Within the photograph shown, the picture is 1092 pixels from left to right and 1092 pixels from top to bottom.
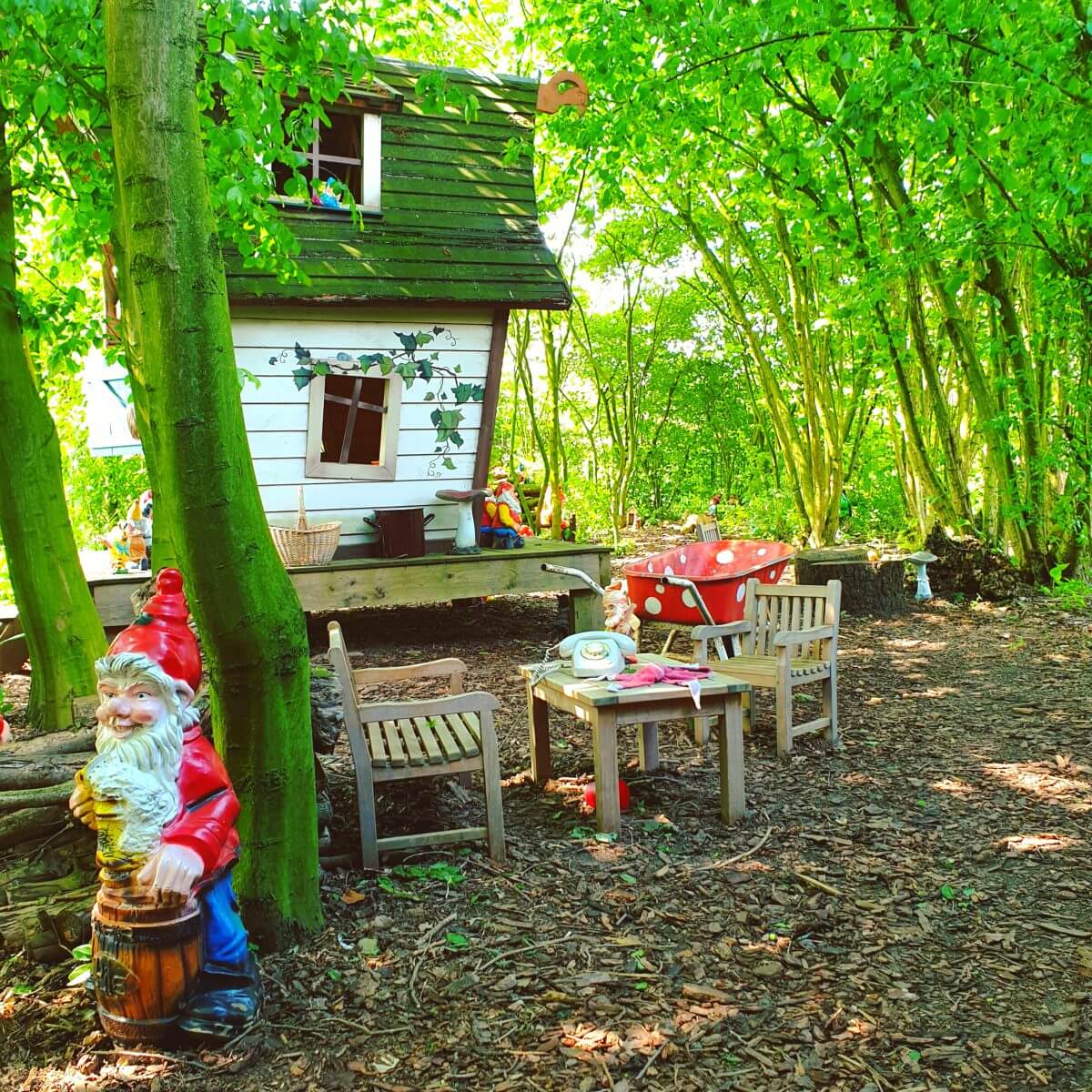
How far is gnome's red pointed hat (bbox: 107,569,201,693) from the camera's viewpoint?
2727mm

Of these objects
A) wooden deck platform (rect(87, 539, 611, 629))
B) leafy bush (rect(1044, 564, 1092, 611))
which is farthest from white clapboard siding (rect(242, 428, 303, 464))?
leafy bush (rect(1044, 564, 1092, 611))

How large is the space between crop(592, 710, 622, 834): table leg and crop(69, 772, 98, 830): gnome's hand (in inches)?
82.8

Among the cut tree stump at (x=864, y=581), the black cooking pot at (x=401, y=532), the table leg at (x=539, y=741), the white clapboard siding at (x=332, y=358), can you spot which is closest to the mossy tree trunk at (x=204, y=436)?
the table leg at (x=539, y=741)

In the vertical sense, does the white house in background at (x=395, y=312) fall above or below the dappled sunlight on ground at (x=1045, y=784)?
above

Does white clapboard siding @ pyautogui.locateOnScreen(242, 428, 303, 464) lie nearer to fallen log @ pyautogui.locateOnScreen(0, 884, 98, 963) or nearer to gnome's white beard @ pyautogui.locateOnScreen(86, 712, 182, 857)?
fallen log @ pyautogui.locateOnScreen(0, 884, 98, 963)

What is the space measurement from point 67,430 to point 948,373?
11835 millimetres

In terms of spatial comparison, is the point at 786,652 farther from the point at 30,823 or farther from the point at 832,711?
the point at 30,823

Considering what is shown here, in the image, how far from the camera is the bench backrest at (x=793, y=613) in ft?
18.8

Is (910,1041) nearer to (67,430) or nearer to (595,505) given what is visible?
(67,430)

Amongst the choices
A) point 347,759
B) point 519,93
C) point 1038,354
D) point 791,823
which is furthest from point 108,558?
point 1038,354

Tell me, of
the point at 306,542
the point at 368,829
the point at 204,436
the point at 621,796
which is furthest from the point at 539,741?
the point at 306,542

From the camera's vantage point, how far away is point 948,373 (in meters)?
12.8

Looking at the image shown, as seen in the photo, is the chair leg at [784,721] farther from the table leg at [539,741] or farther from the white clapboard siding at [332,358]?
the white clapboard siding at [332,358]

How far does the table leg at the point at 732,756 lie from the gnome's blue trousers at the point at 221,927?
2346mm
